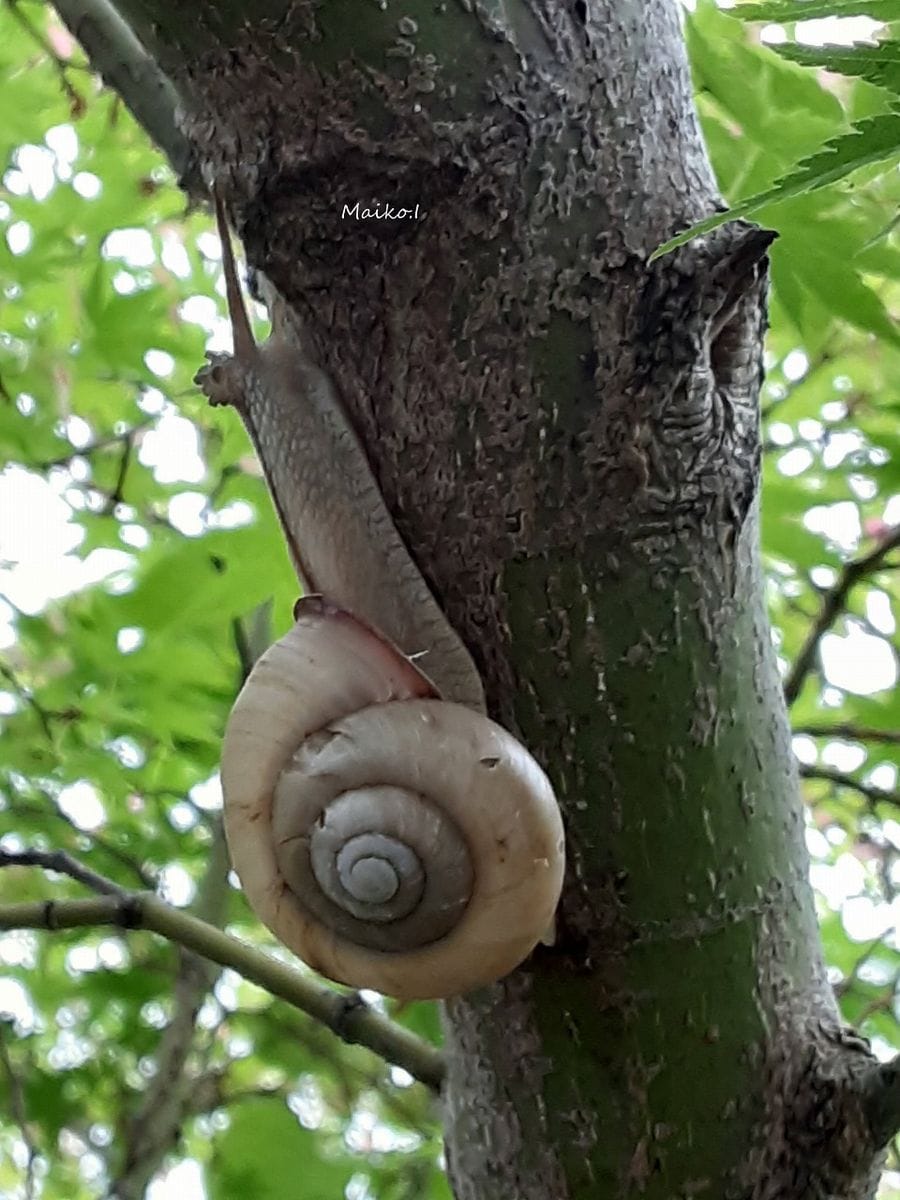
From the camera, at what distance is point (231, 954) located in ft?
2.18

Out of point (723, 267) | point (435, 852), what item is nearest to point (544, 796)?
point (435, 852)

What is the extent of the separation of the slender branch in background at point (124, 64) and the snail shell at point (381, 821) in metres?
0.32

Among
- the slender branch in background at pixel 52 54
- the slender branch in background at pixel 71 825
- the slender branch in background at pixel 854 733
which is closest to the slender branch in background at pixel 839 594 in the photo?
the slender branch in background at pixel 854 733

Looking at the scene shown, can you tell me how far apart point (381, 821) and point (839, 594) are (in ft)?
1.64

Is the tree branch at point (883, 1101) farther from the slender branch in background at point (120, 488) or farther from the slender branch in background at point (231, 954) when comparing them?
the slender branch in background at point (120, 488)

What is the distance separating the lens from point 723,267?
45cm

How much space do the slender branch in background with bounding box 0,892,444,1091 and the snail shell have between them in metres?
0.16

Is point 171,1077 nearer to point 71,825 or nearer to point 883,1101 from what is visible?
point 71,825

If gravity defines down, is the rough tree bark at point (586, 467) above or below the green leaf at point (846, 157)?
below

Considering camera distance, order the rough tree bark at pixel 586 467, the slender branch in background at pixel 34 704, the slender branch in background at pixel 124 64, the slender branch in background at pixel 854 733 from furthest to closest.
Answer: the slender branch in background at pixel 34 704
the slender branch in background at pixel 854 733
the slender branch in background at pixel 124 64
the rough tree bark at pixel 586 467

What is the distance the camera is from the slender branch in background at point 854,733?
82 cm

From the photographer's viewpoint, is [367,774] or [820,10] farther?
[367,774]

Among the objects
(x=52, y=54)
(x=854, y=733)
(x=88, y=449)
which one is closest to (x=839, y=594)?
(x=854, y=733)

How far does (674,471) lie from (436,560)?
10 centimetres
